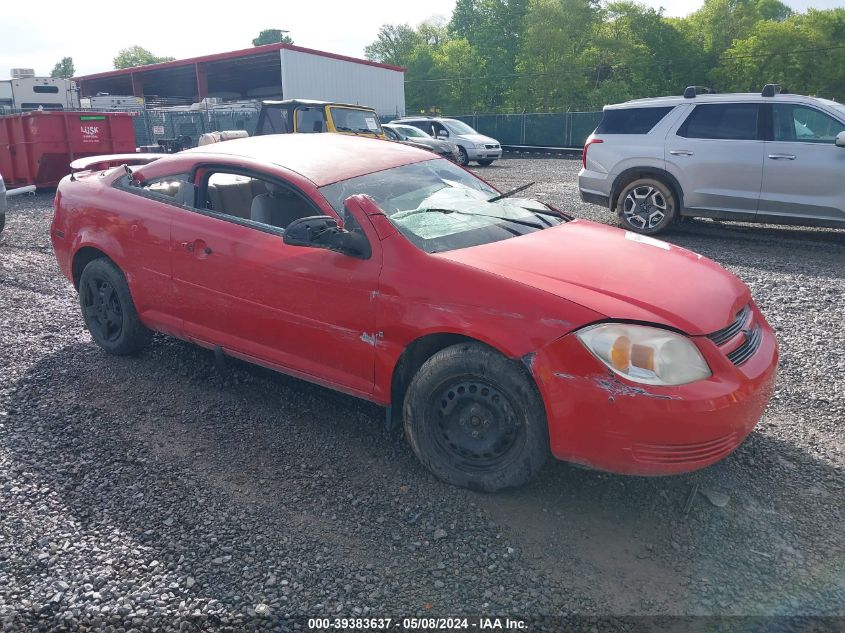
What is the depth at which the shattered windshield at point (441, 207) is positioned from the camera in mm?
3525

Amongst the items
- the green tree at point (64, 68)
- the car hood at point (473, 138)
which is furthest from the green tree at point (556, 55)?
the green tree at point (64, 68)

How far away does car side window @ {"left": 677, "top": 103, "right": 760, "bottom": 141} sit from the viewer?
856cm

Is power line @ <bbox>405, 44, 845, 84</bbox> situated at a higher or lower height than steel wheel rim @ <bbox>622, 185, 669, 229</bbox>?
higher

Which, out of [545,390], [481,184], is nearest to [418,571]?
[545,390]

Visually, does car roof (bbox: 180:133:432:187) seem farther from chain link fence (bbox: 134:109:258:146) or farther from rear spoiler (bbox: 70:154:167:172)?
chain link fence (bbox: 134:109:258:146)

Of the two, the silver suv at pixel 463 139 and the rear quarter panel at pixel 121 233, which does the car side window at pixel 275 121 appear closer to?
the silver suv at pixel 463 139

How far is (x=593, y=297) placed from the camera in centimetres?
294

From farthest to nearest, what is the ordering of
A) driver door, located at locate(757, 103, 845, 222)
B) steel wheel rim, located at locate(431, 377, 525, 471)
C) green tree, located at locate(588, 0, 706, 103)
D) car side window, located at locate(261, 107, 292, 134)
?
1. green tree, located at locate(588, 0, 706, 103)
2. car side window, located at locate(261, 107, 292, 134)
3. driver door, located at locate(757, 103, 845, 222)
4. steel wheel rim, located at locate(431, 377, 525, 471)

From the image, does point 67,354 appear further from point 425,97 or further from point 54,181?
point 425,97

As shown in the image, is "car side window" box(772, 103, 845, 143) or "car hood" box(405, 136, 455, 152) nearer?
"car side window" box(772, 103, 845, 143)

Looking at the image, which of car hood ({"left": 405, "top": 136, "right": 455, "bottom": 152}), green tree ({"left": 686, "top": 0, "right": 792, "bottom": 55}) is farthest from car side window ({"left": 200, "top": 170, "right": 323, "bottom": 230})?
green tree ({"left": 686, "top": 0, "right": 792, "bottom": 55})

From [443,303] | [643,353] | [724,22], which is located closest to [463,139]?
[443,303]

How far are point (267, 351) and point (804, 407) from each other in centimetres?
319

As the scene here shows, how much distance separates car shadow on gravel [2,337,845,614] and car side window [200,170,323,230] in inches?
44.6
